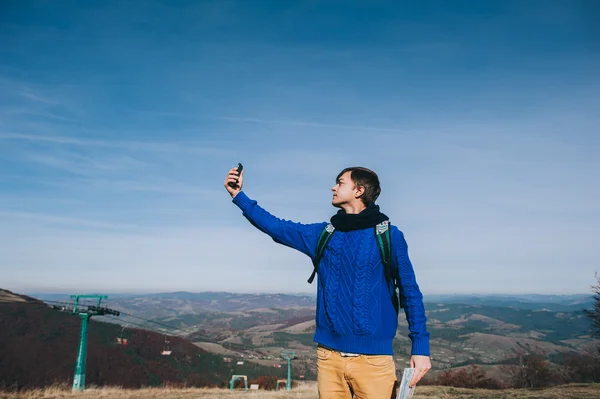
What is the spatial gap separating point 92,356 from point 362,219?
102 meters

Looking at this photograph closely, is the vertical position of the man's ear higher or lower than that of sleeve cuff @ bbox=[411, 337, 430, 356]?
higher

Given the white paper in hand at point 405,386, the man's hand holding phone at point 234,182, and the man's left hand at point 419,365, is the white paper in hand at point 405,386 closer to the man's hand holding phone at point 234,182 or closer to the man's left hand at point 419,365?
the man's left hand at point 419,365

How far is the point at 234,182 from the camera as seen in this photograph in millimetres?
3963

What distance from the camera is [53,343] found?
8719 cm

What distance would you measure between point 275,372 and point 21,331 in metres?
58.9

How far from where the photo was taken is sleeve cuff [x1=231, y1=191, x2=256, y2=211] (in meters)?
3.93

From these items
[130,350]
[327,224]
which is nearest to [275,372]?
[130,350]

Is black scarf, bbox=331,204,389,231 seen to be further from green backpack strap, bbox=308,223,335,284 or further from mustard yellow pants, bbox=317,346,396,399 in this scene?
mustard yellow pants, bbox=317,346,396,399

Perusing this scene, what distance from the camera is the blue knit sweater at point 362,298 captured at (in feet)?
10.7

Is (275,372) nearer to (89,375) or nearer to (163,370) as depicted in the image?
(163,370)

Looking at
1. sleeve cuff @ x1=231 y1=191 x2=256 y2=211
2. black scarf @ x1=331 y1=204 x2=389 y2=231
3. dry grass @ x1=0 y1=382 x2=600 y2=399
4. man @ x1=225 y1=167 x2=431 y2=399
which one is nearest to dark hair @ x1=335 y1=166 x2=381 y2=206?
man @ x1=225 y1=167 x2=431 y2=399

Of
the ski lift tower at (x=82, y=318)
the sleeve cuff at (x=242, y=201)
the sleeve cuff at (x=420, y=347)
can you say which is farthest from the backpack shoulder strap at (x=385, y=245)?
the ski lift tower at (x=82, y=318)

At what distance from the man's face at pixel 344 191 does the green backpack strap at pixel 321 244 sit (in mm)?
231

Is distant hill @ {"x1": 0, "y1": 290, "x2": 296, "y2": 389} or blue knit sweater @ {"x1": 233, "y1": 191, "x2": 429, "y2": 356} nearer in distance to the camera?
blue knit sweater @ {"x1": 233, "y1": 191, "x2": 429, "y2": 356}
